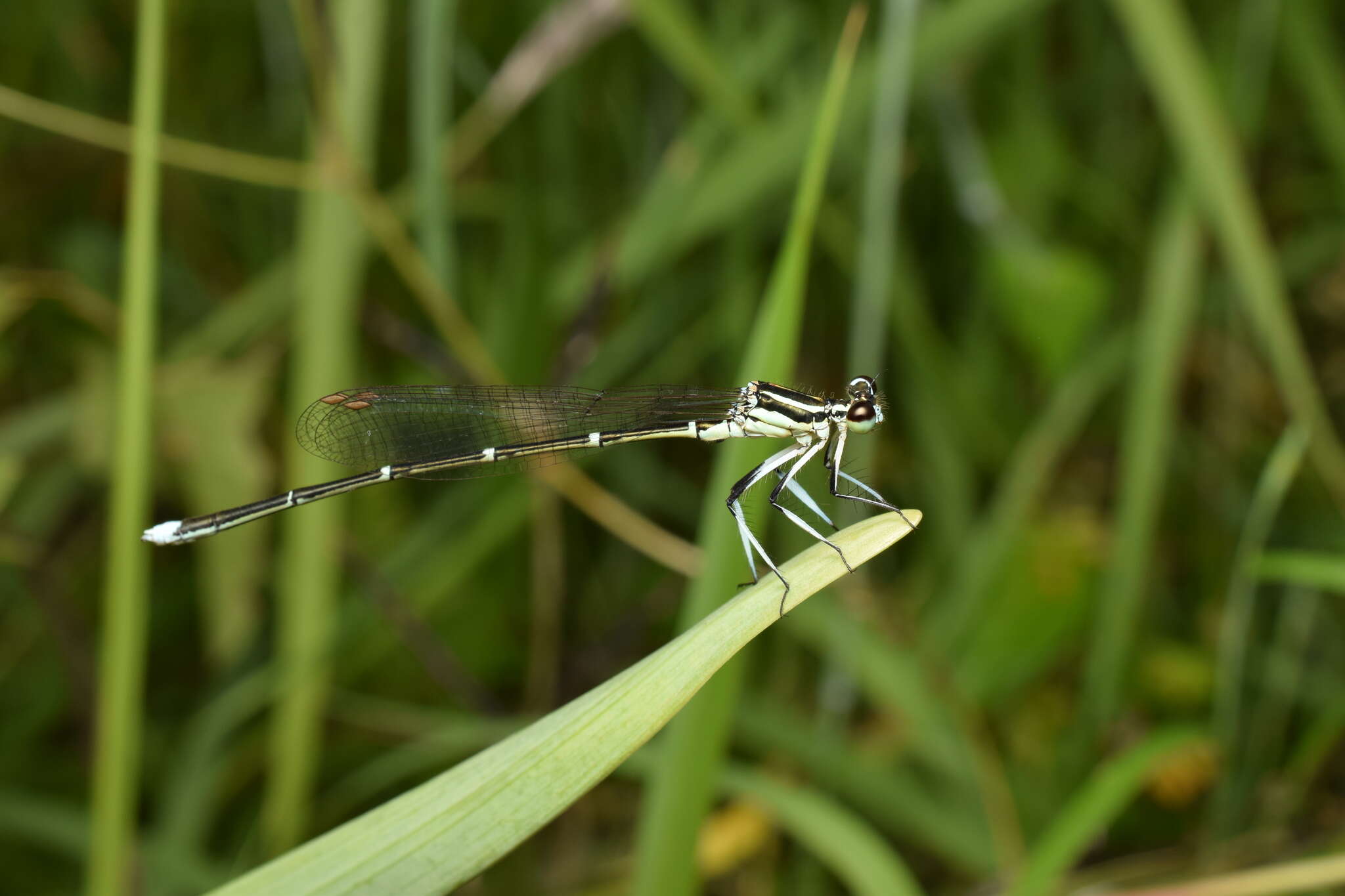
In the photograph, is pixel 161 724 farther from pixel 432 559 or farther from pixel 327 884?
pixel 327 884

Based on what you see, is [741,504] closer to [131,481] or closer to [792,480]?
[792,480]

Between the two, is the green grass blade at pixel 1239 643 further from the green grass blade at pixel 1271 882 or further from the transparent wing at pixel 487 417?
the transparent wing at pixel 487 417

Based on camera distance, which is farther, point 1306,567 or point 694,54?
point 694,54

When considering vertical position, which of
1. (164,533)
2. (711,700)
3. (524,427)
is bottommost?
(711,700)

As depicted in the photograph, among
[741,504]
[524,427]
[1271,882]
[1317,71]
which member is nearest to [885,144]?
[741,504]

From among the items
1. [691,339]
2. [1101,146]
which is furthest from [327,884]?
[1101,146]
